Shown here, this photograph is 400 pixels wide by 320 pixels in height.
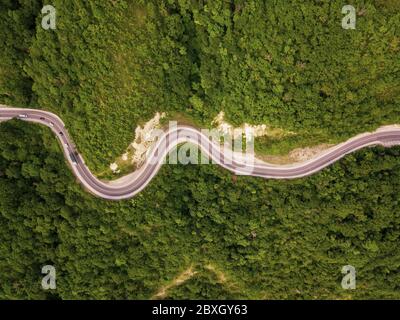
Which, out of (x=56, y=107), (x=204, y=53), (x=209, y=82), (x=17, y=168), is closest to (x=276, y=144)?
(x=209, y=82)

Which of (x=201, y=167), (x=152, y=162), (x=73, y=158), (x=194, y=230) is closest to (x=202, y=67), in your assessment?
(x=201, y=167)

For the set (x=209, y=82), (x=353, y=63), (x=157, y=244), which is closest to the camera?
(x=353, y=63)

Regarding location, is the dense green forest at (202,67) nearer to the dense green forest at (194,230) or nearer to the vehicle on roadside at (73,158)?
the vehicle on roadside at (73,158)

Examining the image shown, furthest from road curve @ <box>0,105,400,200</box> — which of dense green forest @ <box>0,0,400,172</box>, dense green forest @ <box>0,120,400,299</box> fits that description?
dense green forest @ <box>0,0,400,172</box>

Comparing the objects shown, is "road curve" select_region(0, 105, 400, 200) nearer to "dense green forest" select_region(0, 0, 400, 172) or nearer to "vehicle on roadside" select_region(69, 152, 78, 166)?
"vehicle on roadside" select_region(69, 152, 78, 166)

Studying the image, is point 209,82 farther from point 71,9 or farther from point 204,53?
point 71,9

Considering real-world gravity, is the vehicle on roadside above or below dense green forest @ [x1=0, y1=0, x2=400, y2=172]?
below
